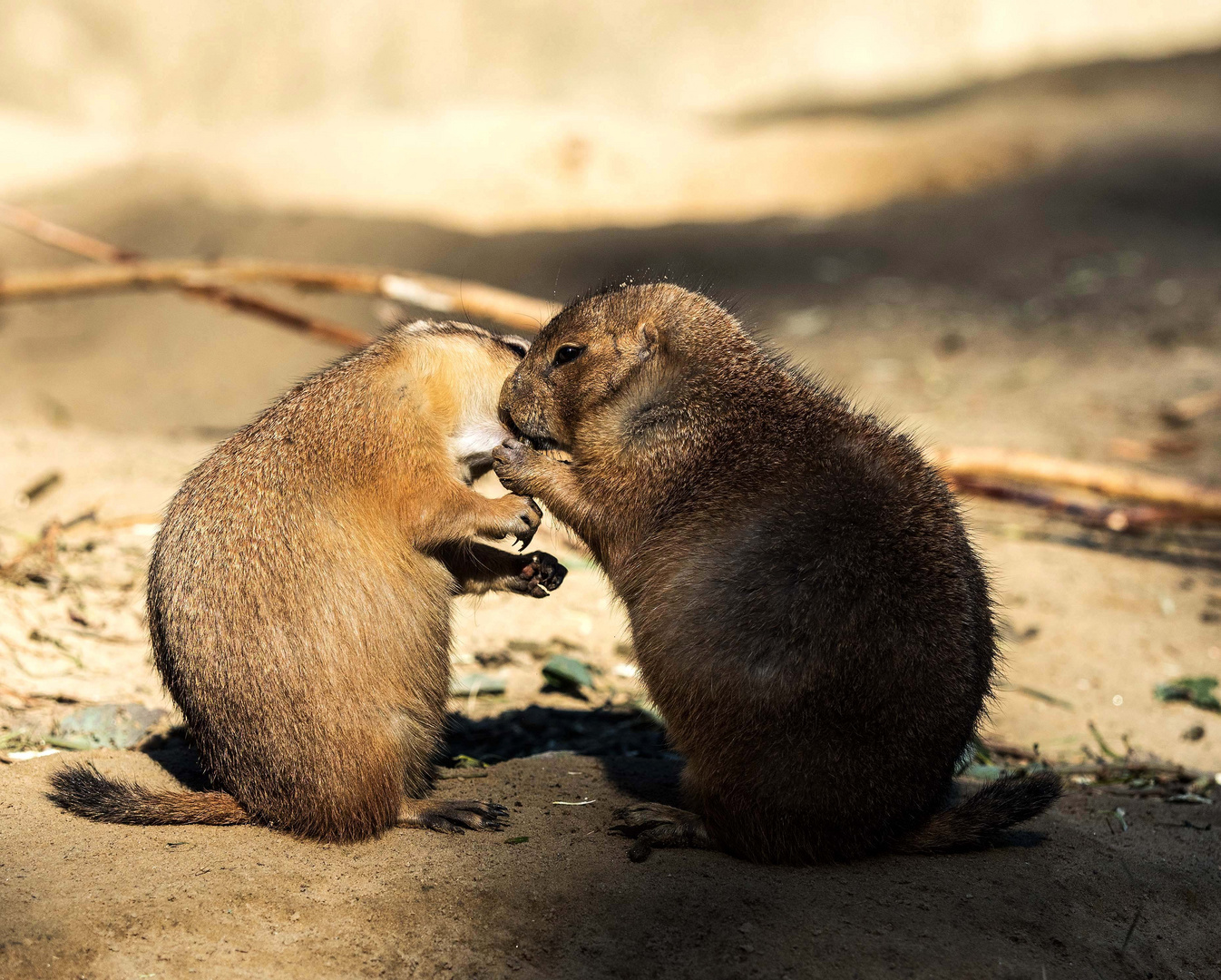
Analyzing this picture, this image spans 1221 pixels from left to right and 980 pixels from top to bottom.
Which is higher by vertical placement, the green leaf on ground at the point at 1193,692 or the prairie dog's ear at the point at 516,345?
the prairie dog's ear at the point at 516,345

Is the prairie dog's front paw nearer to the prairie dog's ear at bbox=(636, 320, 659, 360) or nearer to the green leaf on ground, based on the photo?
the prairie dog's ear at bbox=(636, 320, 659, 360)

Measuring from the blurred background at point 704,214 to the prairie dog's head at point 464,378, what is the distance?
92cm

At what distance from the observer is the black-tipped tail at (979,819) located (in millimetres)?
3283

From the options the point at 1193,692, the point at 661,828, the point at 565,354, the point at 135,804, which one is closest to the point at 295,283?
the point at 565,354

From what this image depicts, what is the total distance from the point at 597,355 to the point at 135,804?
6.38 ft

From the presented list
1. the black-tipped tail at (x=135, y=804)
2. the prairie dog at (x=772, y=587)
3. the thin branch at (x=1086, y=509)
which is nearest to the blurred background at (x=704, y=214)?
the thin branch at (x=1086, y=509)

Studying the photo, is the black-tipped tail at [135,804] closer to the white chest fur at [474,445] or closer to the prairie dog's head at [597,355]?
the white chest fur at [474,445]

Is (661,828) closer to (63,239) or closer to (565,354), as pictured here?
(565,354)

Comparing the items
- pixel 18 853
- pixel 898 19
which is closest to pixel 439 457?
pixel 18 853

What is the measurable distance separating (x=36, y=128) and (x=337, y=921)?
18.3 meters

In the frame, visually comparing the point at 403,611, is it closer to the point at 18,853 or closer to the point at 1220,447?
the point at 18,853

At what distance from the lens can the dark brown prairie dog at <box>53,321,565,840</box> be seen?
10.2 ft

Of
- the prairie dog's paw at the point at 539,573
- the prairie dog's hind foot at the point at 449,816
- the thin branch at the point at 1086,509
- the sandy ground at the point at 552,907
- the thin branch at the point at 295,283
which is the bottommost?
the sandy ground at the point at 552,907

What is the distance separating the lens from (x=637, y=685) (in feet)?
16.7
